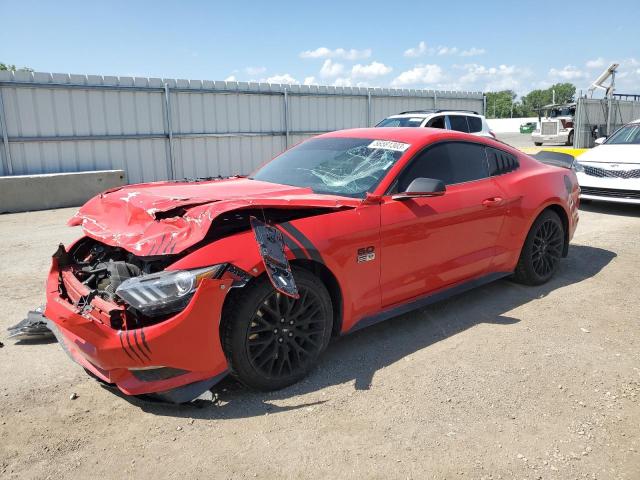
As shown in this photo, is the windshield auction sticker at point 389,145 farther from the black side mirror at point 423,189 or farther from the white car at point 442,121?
the white car at point 442,121

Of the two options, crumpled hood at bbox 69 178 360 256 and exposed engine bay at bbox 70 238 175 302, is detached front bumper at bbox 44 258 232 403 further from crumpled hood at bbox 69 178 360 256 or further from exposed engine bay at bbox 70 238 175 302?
crumpled hood at bbox 69 178 360 256

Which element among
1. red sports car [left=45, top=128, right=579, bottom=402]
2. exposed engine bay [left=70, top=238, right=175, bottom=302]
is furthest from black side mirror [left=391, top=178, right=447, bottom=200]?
exposed engine bay [left=70, top=238, right=175, bottom=302]

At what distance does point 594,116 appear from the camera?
22188 millimetres

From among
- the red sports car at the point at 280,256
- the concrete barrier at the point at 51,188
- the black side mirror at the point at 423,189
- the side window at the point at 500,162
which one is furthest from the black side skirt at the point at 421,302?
the concrete barrier at the point at 51,188

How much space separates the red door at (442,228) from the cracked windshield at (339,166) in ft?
0.65

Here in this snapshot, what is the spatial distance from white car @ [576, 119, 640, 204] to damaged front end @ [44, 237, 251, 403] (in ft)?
27.2

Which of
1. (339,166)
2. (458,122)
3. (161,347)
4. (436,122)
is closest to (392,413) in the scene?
(161,347)

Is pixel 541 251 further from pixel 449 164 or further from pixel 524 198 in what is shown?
pixel 449 164

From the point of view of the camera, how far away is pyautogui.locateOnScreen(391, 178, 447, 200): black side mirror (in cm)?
371

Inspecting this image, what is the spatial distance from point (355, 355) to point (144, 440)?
1.55m

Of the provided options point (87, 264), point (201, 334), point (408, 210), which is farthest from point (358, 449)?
point (87, 264)

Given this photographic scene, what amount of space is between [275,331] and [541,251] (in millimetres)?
3189

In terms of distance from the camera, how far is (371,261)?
3.59 meters

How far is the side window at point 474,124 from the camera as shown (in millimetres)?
13719
